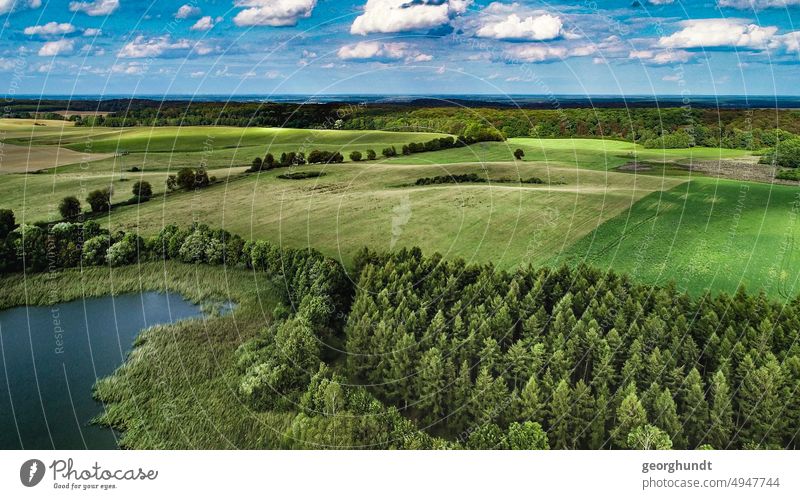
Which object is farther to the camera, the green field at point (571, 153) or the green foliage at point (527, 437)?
the green field at point (571, 153)

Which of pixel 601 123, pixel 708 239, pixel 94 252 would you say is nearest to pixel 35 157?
pixel 94 252

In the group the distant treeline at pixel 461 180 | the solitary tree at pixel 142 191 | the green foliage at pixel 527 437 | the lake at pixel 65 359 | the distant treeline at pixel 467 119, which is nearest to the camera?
the green foliage at pixel 527 437

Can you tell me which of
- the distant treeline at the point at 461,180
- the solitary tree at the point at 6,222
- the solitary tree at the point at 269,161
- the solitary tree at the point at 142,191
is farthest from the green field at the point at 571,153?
the solitary tree at the point at 6,222

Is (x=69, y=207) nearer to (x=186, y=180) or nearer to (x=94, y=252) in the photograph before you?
(x=94, y=252)

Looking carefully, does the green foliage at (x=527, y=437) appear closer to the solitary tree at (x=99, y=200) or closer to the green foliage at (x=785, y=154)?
the green foliage at (x=785, y=154)

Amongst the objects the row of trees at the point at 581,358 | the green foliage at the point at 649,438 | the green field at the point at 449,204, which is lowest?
the green foliage at the point at 649,438

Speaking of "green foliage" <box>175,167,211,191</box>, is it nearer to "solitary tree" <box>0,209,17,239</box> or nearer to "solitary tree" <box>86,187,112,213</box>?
"solitary tree" <box>86,187,112,213</box>
